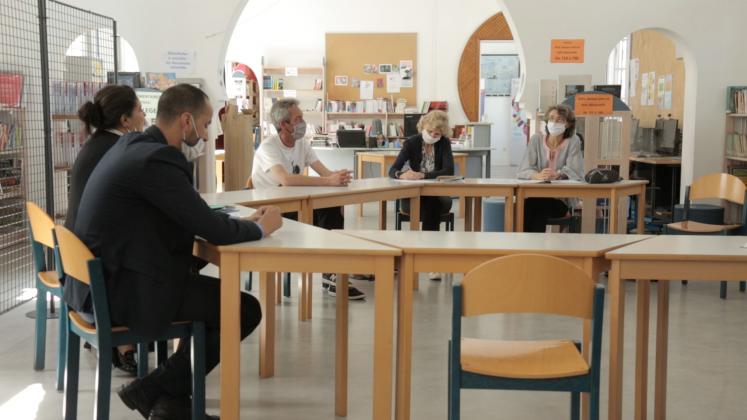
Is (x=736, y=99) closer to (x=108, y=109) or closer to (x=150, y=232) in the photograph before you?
(x=108, y=109)

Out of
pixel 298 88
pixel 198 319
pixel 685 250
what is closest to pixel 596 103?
pixel 685 250

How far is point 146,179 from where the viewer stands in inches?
120

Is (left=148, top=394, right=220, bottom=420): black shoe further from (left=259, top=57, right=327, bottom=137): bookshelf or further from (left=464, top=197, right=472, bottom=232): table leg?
(left=259, top=57, right=327, bottom=137): bookshelf

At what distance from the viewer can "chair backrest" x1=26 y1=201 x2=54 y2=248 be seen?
379cm

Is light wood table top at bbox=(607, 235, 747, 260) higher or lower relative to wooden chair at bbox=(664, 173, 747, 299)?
higher

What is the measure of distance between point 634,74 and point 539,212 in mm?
7130

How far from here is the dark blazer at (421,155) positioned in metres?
6.78

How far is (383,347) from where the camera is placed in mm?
3059

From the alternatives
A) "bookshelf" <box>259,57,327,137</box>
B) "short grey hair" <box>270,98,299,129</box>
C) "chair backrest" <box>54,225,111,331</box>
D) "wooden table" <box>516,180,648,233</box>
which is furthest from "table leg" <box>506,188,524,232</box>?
"bookshelf" <box>259,57,327,137</box>

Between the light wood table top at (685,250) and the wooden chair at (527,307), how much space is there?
549 mm

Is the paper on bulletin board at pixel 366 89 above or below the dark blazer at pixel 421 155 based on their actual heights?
above

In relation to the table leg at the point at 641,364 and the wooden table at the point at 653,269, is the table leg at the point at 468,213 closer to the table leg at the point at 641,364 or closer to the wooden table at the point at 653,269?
the table leg at the point at 641,364

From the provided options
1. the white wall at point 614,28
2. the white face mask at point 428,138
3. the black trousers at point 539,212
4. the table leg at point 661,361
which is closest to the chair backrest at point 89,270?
the table leg at point 661,361

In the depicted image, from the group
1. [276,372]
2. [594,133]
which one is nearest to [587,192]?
[594,133]
